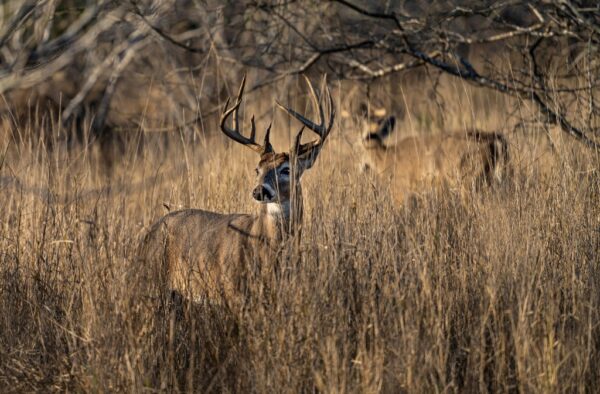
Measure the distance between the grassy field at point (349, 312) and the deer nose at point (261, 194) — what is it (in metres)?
0.27

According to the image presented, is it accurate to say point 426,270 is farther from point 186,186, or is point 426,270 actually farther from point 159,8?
point 159,8

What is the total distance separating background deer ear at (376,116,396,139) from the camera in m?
10.7

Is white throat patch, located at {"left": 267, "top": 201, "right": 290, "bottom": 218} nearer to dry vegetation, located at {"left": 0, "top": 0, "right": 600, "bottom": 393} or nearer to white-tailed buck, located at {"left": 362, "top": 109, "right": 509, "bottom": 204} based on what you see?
dry vegetation, located at {"left": 0, "top": 0, "right": 600, "bottom": 393}

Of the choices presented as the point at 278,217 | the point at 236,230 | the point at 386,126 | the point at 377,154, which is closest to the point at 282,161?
the point at 278,217

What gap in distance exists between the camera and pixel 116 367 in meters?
4.21

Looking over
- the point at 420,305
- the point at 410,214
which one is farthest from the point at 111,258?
the point at 410,214

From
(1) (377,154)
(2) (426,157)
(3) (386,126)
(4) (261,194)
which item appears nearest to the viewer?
(4) (261,194)

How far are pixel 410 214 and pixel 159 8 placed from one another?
10.4 ft

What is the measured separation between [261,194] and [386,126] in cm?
579

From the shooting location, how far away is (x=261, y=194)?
208 inches

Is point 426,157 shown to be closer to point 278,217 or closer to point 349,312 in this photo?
point 278,217

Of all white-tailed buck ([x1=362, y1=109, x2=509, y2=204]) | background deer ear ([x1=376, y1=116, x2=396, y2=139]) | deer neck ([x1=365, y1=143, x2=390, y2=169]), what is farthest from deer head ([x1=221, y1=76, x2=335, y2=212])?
background deer ear ([x1=376, y1=116, x2=396, y2=139])

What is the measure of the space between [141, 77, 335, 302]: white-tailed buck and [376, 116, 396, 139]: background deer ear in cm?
502

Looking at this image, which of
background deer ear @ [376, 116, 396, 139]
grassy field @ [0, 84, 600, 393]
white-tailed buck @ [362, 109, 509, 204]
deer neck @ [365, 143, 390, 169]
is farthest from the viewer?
background deer ear @ [376, 116, 396, 139]
